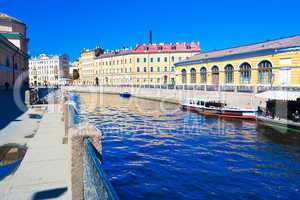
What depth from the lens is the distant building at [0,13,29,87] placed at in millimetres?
53750

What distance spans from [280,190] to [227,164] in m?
3.27

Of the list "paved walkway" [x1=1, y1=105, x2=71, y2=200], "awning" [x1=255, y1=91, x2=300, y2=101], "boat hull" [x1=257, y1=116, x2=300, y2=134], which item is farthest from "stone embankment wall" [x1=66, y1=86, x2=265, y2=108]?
"paved walkway" [x1=1, y1=105, x2=71, y2=200]

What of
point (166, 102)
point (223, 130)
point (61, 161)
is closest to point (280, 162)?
point (223, 130)

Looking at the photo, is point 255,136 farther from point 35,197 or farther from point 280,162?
point 35,197

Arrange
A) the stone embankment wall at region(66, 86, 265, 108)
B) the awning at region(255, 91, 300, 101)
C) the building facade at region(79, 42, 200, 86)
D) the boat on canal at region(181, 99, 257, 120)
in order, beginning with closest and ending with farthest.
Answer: the awning at region(255, 91, 300, 101)
the boat on canal at region(181, 99, 257, 120)
the stone embankment wall at region(66, 86, 265, 108)
the building facade at region(79, 42, 200, 86)

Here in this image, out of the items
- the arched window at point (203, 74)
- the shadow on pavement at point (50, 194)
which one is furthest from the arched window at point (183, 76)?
the shadow on pavement at point (50, 194)

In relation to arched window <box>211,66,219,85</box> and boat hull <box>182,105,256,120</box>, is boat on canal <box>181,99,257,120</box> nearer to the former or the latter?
boat hull <box>182,105,256,120</box>

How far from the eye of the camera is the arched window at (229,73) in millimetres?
43525

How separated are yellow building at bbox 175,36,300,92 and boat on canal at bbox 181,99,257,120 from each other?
15.2ft

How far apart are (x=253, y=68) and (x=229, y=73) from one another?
559cm

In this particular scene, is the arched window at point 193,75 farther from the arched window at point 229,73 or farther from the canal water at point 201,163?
the canal water at point 201,163

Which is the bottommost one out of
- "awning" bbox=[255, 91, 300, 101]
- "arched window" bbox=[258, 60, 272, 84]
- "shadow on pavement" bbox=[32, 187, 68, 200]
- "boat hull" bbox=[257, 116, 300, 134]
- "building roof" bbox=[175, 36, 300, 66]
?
"boat hull" bbox=[257, 116, 300, 134]

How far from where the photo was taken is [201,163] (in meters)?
14.1

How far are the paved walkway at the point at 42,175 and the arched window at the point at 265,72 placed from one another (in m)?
33.0
